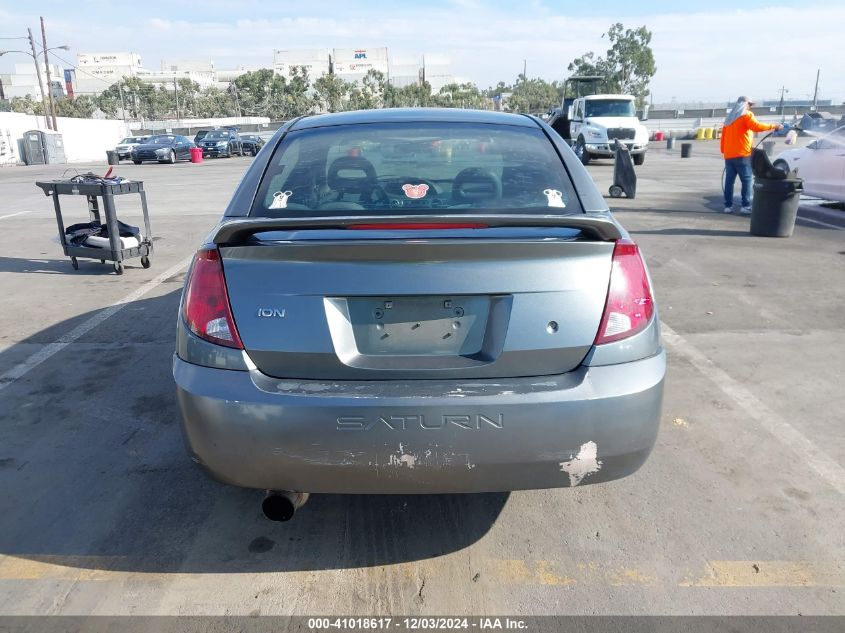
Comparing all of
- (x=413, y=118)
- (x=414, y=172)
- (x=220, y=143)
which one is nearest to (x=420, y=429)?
(x=414, y=172)

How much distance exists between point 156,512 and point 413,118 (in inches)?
91.2

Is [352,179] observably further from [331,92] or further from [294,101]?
[294,101]

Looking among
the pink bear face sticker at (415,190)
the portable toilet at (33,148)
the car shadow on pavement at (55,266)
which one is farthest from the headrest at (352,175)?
the portable toilet at (33,148)

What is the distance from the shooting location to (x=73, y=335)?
18.4ft

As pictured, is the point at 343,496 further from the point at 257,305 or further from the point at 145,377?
the point at 145,377

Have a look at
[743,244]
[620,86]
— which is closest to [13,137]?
[743,244]

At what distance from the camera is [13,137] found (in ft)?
129

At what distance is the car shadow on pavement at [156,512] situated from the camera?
273 centimetres

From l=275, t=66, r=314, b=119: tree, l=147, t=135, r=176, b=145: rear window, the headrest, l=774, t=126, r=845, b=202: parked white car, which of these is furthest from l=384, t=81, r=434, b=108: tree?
the headrest

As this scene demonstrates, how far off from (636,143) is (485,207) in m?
24.3

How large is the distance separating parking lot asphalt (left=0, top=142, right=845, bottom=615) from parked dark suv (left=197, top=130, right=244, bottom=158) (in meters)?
36.3

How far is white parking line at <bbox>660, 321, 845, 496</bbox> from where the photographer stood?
3.35m

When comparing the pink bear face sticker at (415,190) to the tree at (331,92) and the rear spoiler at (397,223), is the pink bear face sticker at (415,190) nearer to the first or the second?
the rear spoiler at (397,223)

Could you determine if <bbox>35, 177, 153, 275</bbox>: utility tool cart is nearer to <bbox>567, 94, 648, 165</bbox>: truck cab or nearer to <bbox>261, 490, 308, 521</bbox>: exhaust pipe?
<bbox>261, 490, 308, 521</bbox>: exhaust pipe
